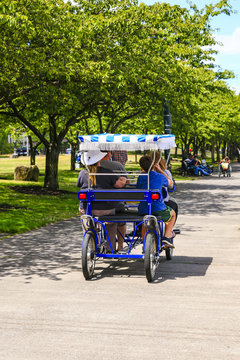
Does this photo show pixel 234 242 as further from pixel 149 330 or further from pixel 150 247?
pixel 149 330

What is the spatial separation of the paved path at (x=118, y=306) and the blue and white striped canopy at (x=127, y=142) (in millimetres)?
1774

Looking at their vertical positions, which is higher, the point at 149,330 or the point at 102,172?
the point at 102,172

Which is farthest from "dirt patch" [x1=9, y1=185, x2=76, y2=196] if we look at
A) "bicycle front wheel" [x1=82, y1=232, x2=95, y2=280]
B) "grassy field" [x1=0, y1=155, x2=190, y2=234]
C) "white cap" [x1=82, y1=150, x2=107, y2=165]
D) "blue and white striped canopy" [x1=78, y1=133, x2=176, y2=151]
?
"bicycle front wheel" [x1=82, y1=232, x2=95, y2=280]

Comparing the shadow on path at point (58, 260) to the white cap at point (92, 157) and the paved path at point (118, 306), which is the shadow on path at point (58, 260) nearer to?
the paved path at point (118, 306)

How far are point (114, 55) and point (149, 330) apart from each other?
44.9 feet

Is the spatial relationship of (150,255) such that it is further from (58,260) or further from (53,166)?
(53,166)

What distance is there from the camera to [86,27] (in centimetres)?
1598

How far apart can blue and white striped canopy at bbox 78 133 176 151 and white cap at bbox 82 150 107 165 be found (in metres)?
0.12

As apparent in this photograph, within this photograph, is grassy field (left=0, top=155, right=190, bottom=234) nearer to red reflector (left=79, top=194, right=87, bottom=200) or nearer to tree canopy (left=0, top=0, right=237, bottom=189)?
tree canopy (left=0, top=0, right=237, bottom=189)

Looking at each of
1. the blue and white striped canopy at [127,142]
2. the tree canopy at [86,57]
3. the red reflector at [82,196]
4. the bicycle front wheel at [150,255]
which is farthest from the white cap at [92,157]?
the tree canopy at [86,57]

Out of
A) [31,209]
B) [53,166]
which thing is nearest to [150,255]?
[31,209]

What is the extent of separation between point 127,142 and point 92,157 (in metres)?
0.60

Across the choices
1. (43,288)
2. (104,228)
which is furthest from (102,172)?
(43,288)

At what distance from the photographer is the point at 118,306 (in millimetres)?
6078
